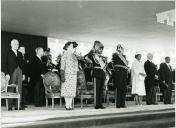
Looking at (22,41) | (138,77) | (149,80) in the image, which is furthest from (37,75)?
(22,41)

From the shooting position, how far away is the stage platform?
5000mm

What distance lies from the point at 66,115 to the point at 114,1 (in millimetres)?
2832

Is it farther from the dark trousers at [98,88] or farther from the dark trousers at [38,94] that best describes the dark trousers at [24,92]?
the dark trousers at [98,88]

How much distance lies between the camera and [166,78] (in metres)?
8.54

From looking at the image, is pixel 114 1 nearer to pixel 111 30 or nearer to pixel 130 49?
pixel 111 30

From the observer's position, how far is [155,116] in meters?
6.80

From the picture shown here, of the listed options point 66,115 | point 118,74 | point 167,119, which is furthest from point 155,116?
point 66,115

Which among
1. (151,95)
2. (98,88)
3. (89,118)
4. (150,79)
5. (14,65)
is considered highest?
(14,65)

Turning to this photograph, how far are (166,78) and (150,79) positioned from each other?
609 mm

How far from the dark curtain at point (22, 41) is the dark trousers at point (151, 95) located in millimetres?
4779

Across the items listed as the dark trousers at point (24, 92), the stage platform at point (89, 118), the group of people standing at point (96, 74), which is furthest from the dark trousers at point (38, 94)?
the stage platform at point (89, 118)

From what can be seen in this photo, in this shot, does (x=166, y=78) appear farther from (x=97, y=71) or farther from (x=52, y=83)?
(x=52, y=83)

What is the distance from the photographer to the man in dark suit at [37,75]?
762cm

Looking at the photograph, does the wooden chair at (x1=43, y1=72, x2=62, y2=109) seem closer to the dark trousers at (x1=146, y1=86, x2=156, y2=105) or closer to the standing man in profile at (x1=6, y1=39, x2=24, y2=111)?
the standing man in profile at (x1=6, y1=39, x2=24, y2=111)
